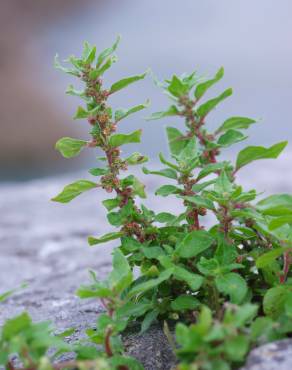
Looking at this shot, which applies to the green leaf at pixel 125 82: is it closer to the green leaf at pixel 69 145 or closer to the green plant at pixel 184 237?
the green plant at pixel 184 237

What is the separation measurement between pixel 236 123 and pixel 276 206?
0.33 meters

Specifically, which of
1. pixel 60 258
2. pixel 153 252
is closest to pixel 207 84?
pixel 153 252

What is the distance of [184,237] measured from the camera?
1.54 metres

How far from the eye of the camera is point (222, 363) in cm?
117

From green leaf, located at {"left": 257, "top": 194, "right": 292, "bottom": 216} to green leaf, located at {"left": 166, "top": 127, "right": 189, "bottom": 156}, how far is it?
1.08 ft

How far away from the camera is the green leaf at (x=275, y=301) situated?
144 centimetres

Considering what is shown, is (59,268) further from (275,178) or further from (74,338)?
(275,178)

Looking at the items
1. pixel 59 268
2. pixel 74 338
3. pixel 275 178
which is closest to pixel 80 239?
pixel 59 268

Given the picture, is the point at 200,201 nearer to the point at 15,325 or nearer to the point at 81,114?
the point at 81,114

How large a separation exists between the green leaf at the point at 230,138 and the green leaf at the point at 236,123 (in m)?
0.03

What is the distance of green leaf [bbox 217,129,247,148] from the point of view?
164 cm

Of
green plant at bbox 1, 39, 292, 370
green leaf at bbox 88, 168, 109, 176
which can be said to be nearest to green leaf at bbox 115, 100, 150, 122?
green plant at bbox 1, 39, 292, 370

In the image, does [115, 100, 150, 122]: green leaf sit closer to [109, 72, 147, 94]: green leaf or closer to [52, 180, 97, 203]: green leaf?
[109, 72, 147, 94]: green leaf

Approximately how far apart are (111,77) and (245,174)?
5.36 metres
